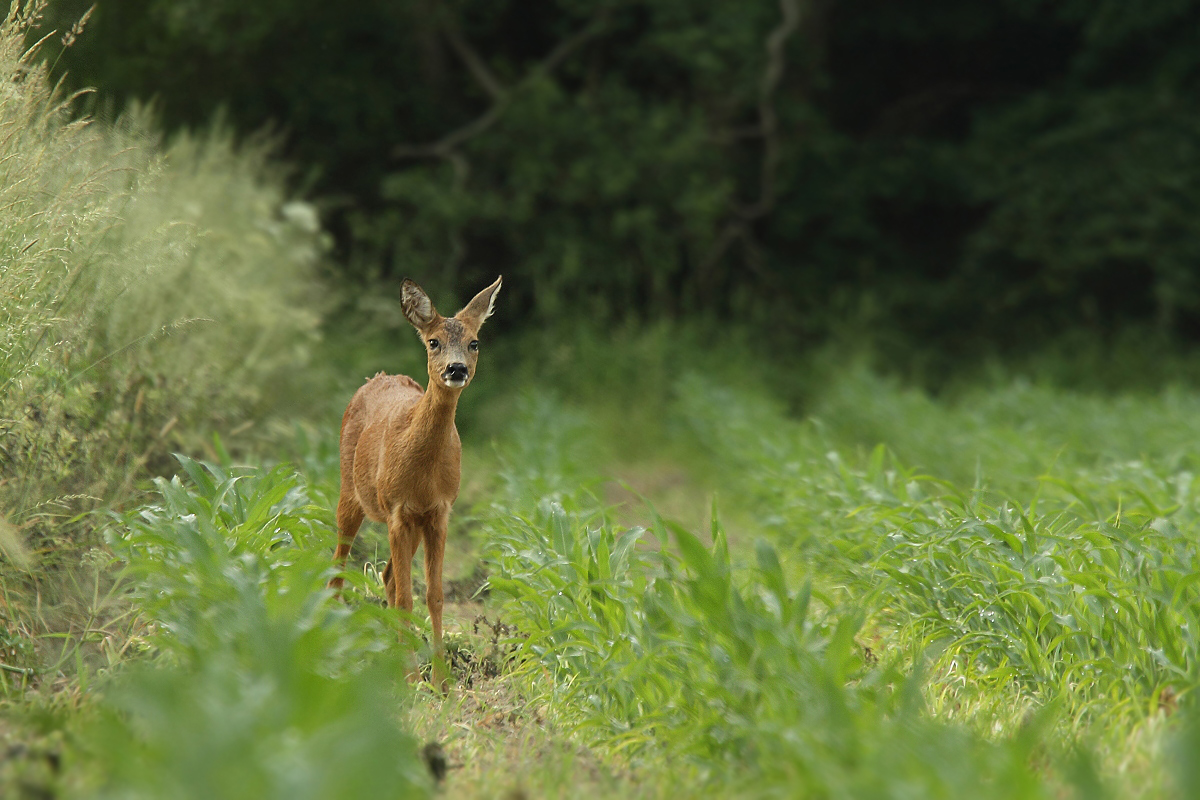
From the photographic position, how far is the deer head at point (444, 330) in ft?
10.1

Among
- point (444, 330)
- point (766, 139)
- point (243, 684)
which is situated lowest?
point (766, 139)

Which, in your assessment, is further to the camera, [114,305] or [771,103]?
[771,103]

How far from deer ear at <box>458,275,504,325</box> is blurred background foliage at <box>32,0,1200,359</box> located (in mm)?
8336

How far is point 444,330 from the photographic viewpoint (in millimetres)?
3125

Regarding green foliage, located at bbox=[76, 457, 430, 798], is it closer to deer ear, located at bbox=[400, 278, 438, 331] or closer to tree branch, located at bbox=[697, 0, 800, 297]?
deer ear, located at bbox=[400, 278, 438, 331]

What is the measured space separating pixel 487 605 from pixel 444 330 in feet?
4.44

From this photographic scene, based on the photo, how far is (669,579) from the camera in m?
2.76

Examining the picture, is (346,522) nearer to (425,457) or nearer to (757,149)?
(425,457)

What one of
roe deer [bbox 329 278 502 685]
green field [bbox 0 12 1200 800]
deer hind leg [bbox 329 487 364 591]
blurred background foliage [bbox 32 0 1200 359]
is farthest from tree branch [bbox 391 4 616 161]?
roe deer [bbox 329 278 502 685]

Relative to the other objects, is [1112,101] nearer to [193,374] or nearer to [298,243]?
[298,243]

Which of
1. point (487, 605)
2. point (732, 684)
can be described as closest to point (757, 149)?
point (487, 605)

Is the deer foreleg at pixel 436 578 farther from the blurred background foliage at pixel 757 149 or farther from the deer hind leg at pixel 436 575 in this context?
the blurred background foliage at pixel 757 149

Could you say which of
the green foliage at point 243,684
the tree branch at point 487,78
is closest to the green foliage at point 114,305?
the green foliage at point 243,684

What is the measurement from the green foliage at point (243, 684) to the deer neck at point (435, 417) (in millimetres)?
479
